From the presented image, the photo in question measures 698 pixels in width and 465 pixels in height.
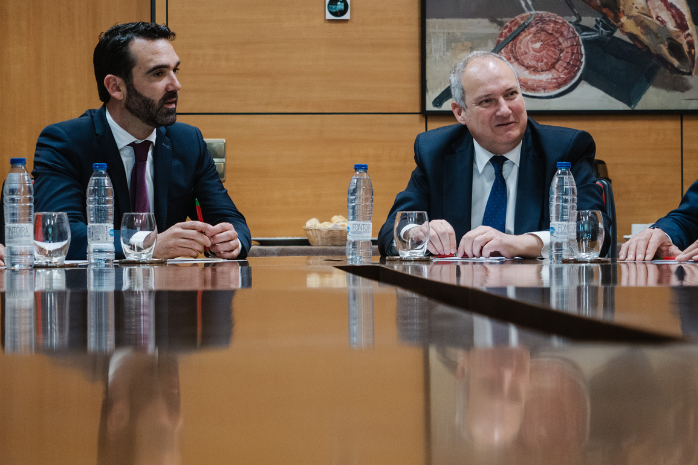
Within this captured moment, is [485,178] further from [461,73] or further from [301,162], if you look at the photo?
[301,162]

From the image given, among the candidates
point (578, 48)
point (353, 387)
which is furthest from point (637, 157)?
point (353, 387)

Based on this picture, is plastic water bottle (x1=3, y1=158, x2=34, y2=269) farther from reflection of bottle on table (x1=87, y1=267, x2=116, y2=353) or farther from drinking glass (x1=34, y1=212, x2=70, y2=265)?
reflection of bottle on table (x1=87, y1=267, x2=116, y2=353)

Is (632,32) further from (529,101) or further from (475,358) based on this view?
(475,358)

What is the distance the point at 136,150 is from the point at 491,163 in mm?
1340

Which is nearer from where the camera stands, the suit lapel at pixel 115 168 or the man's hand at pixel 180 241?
the man's hand at pixel 180 241

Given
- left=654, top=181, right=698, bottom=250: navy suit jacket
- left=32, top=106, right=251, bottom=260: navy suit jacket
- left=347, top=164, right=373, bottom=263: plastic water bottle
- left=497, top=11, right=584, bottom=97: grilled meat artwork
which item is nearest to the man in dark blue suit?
left=32, top=106, right=251, bottom=260: navy suit jacket

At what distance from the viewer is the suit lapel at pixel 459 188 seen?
237 centimetres

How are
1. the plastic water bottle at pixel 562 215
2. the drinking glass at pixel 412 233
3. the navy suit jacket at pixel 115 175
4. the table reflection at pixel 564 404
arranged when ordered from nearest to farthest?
the table reflection at pixel 564 404 < the plastic water bottle at pixel 562 215 < the drinking glass at pixel 412 233 < the navy suit jacket at pixel 115 175

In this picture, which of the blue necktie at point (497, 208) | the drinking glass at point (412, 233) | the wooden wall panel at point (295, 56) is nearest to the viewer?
the drinking glass at point (412, 233)

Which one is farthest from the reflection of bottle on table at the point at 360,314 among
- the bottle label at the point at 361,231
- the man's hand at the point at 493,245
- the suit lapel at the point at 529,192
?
the suit lapel at the point at 529,192

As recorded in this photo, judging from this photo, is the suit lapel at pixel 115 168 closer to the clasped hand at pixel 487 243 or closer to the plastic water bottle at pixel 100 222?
the plastic water bottle at pixel 100 222

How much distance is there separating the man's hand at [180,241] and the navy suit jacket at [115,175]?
17cm

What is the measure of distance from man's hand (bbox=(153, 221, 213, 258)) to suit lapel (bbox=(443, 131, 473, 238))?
3.20 ft

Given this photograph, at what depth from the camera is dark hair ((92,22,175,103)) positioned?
8.29 feet
